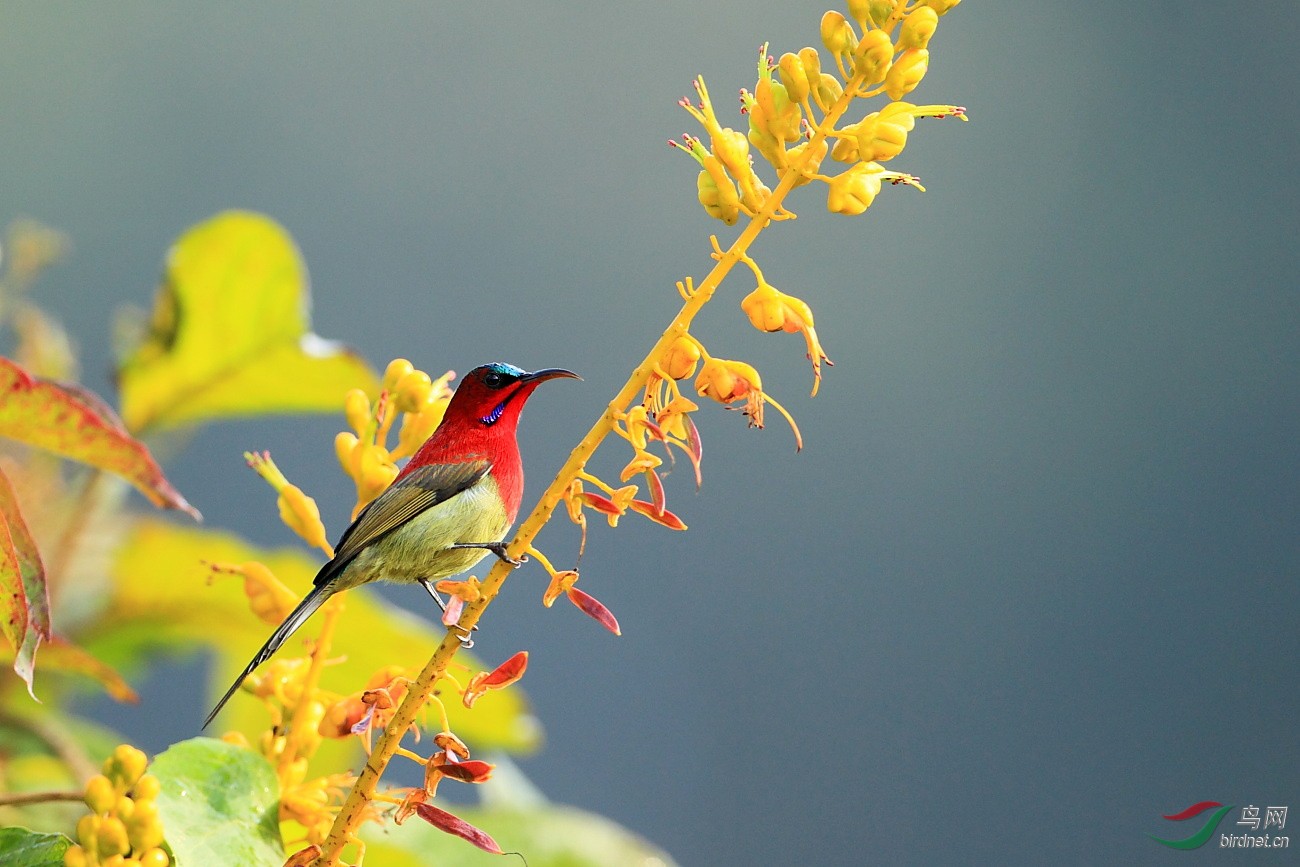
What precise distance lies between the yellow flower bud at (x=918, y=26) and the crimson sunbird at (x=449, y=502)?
23 centimetres

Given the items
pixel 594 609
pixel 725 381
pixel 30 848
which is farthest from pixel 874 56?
pixel 30 848

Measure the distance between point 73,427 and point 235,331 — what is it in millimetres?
333

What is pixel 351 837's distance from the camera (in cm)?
50

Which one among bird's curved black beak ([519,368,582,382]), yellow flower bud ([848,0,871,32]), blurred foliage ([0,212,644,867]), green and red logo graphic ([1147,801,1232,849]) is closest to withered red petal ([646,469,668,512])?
bird's curved black beak ([519,368,582,382])

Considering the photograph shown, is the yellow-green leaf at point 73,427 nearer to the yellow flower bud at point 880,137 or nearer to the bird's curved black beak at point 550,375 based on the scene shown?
the bird's curved black beak at point 550,375

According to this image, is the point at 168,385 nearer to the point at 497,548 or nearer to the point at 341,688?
the point at 341,688

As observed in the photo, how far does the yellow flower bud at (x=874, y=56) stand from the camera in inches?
19.9

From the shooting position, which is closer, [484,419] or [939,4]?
[939,4]

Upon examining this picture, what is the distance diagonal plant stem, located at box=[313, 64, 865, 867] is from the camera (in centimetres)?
50

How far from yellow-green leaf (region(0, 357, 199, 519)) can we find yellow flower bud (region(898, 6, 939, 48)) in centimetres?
43

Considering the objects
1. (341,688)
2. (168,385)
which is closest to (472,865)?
(341,688)

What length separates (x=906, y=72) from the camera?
519mm

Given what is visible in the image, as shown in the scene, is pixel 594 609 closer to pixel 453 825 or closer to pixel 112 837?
pixel 453 825

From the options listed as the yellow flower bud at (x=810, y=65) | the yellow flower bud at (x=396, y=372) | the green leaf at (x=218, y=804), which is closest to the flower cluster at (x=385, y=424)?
the yellow flower bud at (x=396, y=372)
